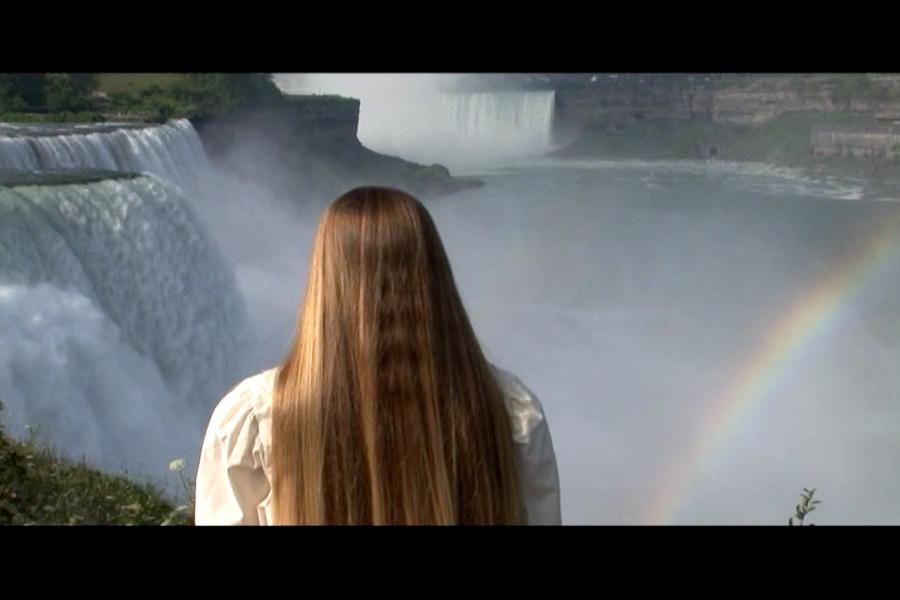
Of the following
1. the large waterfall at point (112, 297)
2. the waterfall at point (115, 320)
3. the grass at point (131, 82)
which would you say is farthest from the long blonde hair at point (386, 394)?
the grass at point (131, 82)

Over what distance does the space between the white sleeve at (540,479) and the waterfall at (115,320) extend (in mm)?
6418

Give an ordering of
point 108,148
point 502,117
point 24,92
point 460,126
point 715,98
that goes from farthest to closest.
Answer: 1. point 715,98
2. point 502,117
3. point 460,126
4. point 108,148
5. point 24,92

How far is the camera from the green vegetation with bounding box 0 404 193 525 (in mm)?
3869

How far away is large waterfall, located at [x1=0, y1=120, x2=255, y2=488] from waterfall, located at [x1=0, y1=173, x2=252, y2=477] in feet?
0.03

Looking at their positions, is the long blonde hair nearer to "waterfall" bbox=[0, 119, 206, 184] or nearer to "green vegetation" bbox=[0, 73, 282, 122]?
"green vegetation" bbox=[0, 73, 282, 122]

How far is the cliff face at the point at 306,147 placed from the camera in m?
9.68

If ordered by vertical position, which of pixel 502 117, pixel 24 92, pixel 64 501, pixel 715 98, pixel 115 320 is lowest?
pixel 64 501

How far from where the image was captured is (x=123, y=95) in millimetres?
9109

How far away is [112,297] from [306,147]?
74.6 inches

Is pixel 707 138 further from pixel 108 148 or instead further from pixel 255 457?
Answer: pixel 255 457

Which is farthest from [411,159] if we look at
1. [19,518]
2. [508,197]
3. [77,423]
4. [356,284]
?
[356,284]

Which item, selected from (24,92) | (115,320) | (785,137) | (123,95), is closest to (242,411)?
(24,92)

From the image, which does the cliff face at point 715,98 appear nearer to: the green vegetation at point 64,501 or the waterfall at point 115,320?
the waterfall at point 115,320
